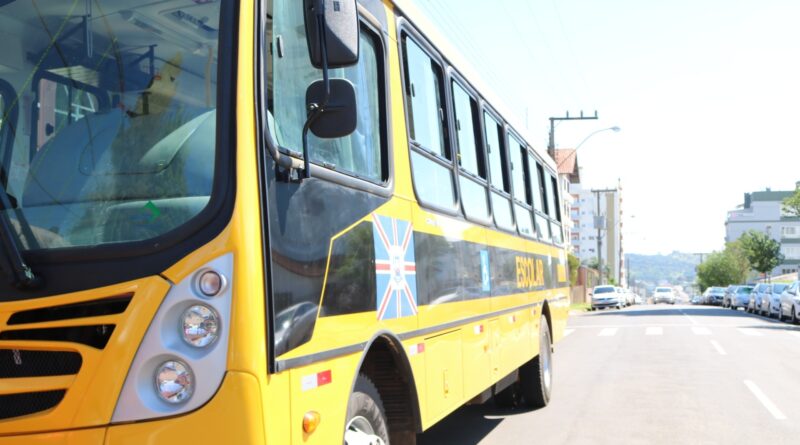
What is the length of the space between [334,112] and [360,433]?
1604 millimetres

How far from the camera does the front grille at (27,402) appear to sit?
119 inches

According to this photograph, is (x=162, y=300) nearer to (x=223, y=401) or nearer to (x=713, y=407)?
(x=223, y=401)

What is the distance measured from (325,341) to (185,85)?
3.88 feet

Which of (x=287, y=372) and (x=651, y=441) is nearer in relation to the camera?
(x=287, y=372)

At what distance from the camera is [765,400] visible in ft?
34.8

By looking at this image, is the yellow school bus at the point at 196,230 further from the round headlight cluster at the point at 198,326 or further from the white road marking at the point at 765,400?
the white road marking at the point at 765,400

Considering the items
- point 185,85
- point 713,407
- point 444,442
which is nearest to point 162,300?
point 185,85

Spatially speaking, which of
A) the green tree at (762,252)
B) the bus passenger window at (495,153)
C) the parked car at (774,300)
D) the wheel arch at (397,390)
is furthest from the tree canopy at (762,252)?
the wheel arch at (397,390)

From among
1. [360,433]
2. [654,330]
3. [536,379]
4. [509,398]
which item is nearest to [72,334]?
[360,433]

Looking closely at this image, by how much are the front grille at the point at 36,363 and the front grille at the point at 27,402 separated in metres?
0.06

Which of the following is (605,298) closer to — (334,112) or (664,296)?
(664,296)

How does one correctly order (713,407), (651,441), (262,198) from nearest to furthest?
(262,198) → (651,441) → (713,407)

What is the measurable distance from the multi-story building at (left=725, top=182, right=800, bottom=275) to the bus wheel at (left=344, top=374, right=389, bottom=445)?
163 metres

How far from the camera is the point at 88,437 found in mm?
2945
